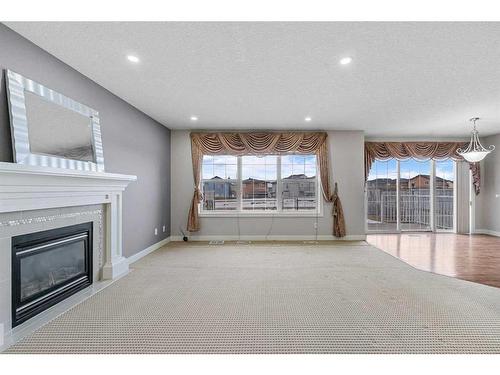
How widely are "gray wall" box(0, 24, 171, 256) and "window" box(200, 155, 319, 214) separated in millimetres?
979

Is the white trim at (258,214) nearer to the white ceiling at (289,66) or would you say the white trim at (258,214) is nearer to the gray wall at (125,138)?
the gray wall at (125,138)

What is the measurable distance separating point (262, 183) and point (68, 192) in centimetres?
393

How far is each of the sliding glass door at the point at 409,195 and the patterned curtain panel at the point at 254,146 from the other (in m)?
1.51

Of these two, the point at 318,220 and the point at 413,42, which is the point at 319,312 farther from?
the point at 318,220

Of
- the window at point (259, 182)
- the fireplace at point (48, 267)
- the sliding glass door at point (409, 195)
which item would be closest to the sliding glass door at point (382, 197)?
the sliding glass door at point (409, 195)

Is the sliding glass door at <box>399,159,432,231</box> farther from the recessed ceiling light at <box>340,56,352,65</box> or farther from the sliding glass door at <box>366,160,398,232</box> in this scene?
the recessed ceiling light at <box>340,56,352,65</box>

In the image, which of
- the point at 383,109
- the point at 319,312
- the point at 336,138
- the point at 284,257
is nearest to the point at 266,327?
the point at 319,312

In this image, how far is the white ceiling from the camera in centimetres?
217

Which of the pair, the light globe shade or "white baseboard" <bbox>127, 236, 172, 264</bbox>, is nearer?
"white baseboard" <bbox>127, 236, 172, 264</bbox>

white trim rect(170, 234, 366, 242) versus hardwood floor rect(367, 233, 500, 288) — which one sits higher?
white trim rect(170, 234, 366, 242)

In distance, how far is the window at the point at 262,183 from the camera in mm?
5949

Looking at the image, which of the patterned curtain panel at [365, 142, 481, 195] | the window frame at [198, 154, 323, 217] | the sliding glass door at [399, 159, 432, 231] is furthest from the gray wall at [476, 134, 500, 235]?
the window frame at [198, 154, 323, 217]

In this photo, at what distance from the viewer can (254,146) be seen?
5.65m

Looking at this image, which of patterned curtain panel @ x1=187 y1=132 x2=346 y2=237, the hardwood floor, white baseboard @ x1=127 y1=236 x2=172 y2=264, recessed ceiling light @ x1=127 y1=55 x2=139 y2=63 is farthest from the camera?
patterned curtain panel @ x1=187 y1=132 x2=346 y2=237
